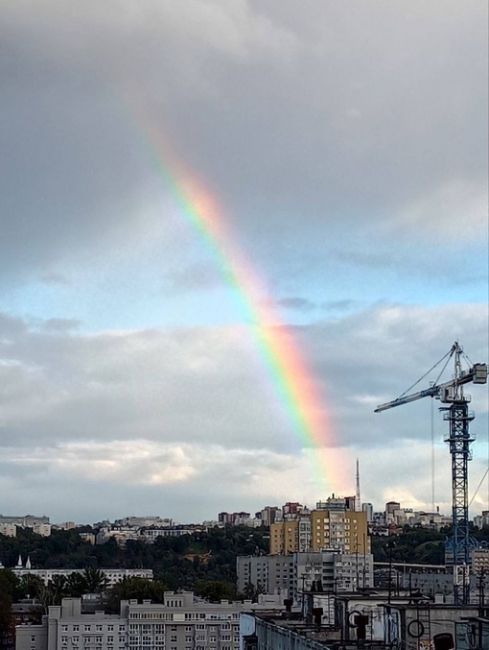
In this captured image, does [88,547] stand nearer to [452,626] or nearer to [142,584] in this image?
[142,584]

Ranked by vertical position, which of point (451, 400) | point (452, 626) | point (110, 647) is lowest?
point (110, 647)

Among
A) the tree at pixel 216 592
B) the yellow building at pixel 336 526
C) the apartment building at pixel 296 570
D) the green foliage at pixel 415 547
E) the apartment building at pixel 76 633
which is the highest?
the yellow building at pixel 336 526

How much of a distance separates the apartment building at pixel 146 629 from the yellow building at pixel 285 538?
7790cm

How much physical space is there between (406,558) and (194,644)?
7803 cm

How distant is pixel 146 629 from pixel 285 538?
264ft

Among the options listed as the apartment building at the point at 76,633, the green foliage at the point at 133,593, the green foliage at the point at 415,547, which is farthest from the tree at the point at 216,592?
the green foliage at the point at 415,547

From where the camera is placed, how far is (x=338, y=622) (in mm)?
22406

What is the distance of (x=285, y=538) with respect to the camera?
141 m

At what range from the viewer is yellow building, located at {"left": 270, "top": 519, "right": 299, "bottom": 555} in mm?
140000

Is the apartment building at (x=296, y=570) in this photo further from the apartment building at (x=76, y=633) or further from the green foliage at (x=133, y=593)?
the apartment building at (x=76, y=633)

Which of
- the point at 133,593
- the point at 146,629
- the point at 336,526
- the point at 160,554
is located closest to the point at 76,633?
the point at 146,629

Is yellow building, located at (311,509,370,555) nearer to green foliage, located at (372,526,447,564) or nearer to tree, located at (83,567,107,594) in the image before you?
green foliage, located at (372,526,447,564)

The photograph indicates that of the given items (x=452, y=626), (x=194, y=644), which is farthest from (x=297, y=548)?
(x=452, y=626)

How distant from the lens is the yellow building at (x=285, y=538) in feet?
459
